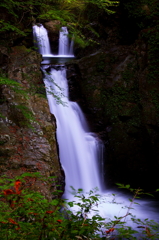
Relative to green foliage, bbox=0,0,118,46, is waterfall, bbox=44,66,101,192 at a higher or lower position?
lower

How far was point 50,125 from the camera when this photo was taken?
515 cm

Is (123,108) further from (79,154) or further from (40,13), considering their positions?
(40,13)

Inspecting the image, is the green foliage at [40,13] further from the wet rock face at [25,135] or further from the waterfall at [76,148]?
the waterfall at [76,148]

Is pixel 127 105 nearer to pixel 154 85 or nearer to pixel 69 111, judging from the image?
pixel 154 85

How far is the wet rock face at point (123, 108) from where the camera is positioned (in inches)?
304

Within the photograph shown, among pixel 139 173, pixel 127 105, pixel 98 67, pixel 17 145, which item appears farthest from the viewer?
pixel 98 67

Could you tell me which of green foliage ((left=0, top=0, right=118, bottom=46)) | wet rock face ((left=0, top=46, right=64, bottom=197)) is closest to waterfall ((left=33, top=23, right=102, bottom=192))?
wet rock face ((left=0, top=46, right=64, bottom=197))

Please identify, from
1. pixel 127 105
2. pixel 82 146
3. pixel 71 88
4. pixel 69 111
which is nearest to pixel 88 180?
pixel 82 146

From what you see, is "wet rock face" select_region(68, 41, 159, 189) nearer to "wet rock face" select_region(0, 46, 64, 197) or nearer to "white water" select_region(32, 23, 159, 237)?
"white water" select_region(32, 23, 159, 237)

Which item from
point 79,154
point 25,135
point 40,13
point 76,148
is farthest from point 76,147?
point 40,13

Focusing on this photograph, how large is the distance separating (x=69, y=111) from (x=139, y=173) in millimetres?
3689

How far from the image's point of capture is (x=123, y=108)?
27.2ft

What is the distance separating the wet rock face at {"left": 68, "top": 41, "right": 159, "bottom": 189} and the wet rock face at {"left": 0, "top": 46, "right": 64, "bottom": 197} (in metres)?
3.44

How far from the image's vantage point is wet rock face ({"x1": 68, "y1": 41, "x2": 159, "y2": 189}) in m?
7.73
